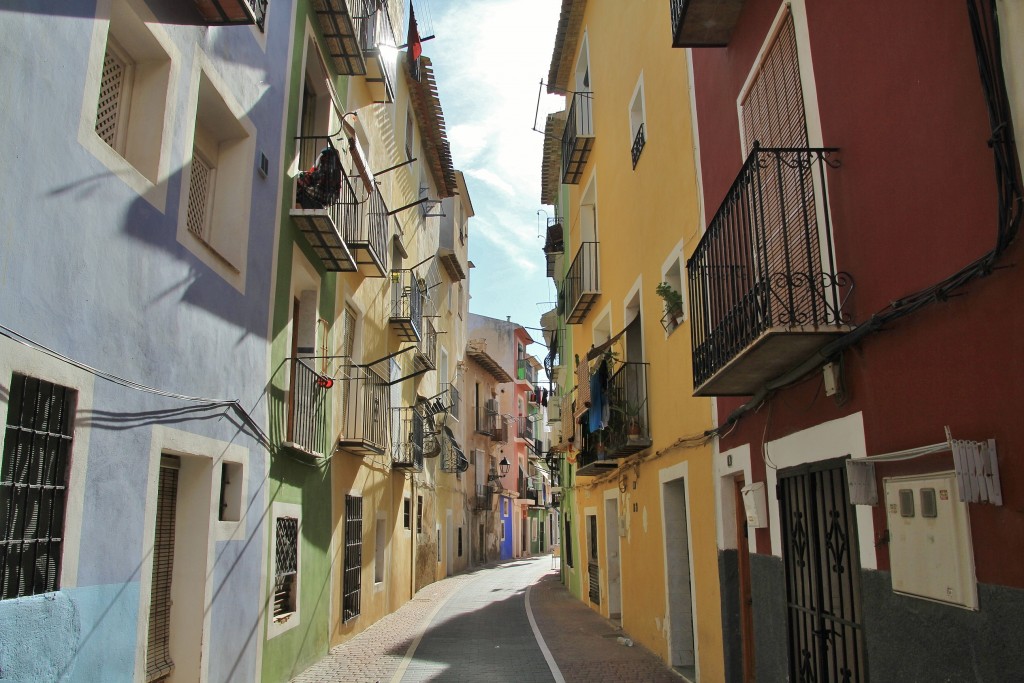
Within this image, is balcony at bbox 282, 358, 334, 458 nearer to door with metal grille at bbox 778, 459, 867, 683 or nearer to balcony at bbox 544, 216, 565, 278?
door with metal grille at bbox 778, 459, 867, 683

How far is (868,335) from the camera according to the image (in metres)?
5.28

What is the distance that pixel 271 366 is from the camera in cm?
967

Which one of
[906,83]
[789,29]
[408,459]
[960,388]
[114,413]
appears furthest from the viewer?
[408,459]

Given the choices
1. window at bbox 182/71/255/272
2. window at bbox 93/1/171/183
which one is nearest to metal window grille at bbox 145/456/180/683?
window at bbox 182/71/255/272

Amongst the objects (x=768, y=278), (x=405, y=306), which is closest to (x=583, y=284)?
(x=405, y=306)

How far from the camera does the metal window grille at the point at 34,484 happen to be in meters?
4.57

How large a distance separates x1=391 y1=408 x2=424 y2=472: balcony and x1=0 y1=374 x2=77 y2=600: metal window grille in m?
12.4

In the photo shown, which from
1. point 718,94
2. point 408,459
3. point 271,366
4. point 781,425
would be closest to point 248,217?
point 271,366

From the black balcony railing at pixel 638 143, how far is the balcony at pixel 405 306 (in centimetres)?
650

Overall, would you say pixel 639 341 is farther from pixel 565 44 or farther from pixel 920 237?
pixel 920 237

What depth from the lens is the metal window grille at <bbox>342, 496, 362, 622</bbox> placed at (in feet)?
43.4

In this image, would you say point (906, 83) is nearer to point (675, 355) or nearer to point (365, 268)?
point (675, 355)

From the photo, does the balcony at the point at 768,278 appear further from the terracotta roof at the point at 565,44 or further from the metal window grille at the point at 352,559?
the terracotta roof at the point at 565,44

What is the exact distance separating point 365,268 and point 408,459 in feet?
18.2
